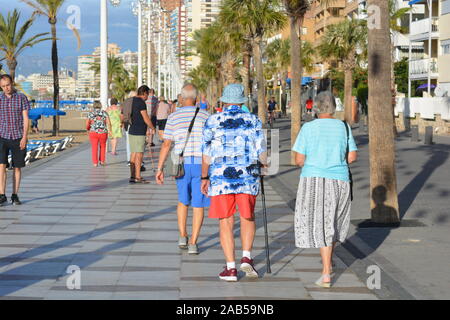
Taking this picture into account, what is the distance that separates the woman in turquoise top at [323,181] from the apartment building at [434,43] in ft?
152

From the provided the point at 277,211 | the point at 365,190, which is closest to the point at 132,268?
the point at 277,211

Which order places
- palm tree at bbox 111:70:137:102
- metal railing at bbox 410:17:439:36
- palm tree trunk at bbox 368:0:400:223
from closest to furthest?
palm tree trunk at bbox 368:0:400:223 → metal railing at bbox 410:17:439:36 → palm tree at bbox 111:70:137:102

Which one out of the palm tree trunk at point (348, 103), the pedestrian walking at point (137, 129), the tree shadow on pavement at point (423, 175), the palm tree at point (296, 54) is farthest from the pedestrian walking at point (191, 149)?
the palm tree trunk at point (348, 103)

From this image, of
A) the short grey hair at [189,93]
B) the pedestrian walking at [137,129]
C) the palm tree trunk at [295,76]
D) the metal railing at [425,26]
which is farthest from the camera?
the metal railing at [425,26]

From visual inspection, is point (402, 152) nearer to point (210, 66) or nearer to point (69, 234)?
point (69, 234)

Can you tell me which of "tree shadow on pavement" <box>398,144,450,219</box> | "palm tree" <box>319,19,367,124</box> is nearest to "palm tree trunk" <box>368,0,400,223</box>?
"tree shadow on pavement" <box>398,144,450,219</box>

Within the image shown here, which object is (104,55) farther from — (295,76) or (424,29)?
(424,29)

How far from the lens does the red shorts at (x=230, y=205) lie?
25.0ft

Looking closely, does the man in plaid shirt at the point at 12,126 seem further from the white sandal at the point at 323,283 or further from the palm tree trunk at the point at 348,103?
the palm tree trunk at the point at 348,103

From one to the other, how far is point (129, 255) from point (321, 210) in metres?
2.27

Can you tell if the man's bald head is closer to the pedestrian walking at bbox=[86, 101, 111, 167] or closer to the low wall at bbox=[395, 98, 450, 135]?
the pedestrian walking at bbox=[86, 101, 111, 167]

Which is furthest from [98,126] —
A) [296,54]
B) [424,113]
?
[424,113]

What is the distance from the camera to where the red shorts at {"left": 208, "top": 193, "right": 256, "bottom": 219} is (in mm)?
7625
